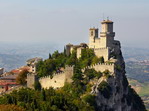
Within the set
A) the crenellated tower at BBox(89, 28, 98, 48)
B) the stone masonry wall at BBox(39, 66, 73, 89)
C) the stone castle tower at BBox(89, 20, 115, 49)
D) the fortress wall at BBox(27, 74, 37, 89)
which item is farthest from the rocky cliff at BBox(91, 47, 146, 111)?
the fortress wall at BBox(27, 74, 37, 89)

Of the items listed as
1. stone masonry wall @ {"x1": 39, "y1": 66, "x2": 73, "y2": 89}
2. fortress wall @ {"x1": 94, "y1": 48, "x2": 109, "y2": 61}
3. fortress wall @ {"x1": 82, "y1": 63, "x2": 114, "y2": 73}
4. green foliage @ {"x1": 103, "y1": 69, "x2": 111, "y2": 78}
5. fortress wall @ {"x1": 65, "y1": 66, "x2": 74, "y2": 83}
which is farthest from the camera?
fortress wall @ {"x1": 94, "y1": 48, "x2": 109, "y2": 61}

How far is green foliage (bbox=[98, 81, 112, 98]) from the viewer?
60.6 meters

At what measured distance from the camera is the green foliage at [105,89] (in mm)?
60562

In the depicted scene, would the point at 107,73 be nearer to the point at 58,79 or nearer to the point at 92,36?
the point at 58,79

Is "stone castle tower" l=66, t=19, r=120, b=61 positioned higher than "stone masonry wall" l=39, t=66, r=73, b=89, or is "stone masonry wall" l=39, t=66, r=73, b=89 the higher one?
"stone castle tower" l=66, t=19, r=120, b=61

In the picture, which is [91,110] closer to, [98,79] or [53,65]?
[98,79]

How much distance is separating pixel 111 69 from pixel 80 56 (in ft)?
26.8

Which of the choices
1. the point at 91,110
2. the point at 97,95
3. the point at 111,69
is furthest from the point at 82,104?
the point at 111,69

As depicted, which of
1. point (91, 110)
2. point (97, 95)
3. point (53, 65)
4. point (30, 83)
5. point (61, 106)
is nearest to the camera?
point (61, 106)

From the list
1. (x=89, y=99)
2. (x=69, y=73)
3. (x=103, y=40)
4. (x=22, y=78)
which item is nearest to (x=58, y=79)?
(x=69, y=73)

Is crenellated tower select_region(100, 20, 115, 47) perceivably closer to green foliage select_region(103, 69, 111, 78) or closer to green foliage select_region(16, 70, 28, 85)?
green foliage select_region(103, 69, 111, 78)

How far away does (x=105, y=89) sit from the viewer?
2410 inches

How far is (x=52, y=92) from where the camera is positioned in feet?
183

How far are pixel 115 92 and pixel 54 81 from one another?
391 inches
